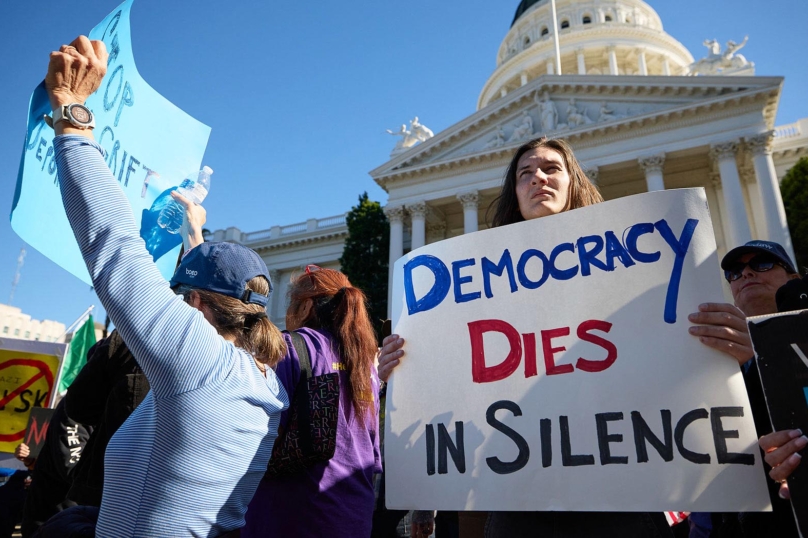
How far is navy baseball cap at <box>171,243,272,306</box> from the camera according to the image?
1.63 metres

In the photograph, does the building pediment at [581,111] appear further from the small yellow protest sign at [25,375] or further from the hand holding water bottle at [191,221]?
the hand holding water bottle at [191,221]

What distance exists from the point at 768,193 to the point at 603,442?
2254 centimetres

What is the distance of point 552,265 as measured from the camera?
1816mm

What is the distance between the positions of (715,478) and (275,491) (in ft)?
4.52

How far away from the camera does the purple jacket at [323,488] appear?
1.86 meters

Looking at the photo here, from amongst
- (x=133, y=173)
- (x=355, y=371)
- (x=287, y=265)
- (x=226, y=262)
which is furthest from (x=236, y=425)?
(x=287, y=265)

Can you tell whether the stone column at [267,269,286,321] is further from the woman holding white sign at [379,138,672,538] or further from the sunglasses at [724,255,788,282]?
the woman holding white sign at [379,138,672,538]

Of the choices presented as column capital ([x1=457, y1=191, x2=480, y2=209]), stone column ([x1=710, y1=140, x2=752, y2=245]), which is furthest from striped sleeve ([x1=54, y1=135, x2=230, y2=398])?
column capital ([x1=457, y1=191, x2=480, y2=209])

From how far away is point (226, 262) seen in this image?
5.44ft

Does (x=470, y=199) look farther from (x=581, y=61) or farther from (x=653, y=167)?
(x=581, y=61)

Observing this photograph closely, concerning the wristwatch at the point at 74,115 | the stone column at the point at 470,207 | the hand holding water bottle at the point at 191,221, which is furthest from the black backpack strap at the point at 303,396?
the stone column at the point at 470,207

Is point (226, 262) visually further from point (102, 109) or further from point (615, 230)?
point (102, 109)

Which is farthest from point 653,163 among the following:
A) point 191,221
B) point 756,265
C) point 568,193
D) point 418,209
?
point 191,221

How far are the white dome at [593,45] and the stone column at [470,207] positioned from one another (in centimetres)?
2420
